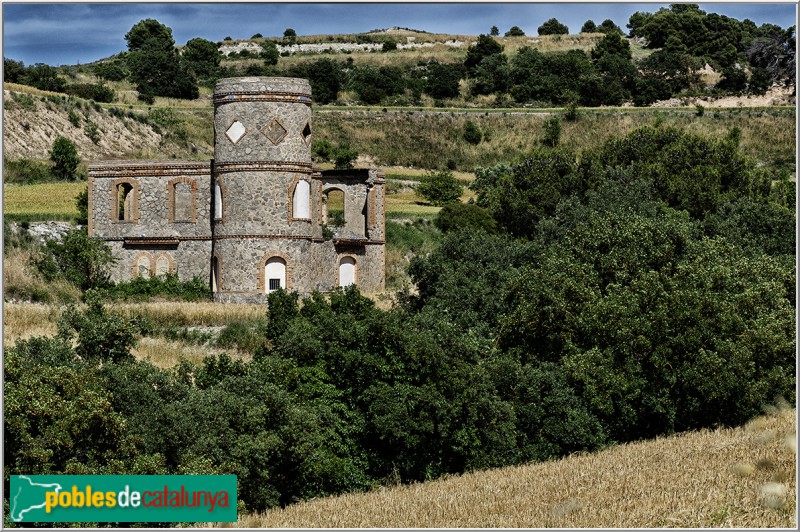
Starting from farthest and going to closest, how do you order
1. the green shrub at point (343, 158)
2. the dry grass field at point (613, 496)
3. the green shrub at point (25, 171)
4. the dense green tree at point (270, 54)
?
the dense green tree at point (270, 54) → the green shrub at point (343, 158) → the green shrub at point (25, 171) → the dry grass field at point (613, 496)

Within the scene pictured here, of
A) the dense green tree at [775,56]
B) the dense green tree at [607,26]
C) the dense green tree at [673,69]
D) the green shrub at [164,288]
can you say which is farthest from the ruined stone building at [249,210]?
the dense green tree at [607,26]

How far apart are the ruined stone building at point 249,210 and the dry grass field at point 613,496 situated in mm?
21746

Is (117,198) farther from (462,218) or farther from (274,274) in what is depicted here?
(462,218)

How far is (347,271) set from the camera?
2021 inches

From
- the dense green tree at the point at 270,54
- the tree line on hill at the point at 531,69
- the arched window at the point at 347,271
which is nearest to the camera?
the arched window at the point at 347,271

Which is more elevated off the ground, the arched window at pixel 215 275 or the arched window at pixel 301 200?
the arched window at pixel 301 200

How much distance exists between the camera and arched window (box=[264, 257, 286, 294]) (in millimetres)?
46125

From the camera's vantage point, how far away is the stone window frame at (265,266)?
45969 mm

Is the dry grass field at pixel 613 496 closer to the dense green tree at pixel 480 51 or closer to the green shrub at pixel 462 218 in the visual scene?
the green shrub at pixel 462 218

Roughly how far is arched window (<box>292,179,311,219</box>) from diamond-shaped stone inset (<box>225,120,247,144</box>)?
2.81 meters

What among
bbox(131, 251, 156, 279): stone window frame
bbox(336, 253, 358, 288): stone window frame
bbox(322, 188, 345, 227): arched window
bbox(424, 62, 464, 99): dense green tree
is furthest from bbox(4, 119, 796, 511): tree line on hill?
bbox(424, 62, 464, 99): dense green tree

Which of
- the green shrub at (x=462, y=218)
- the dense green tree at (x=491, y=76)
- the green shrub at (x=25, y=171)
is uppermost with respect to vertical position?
the dense green tree at (x=491, y=76)

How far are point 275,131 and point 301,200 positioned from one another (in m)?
2.84

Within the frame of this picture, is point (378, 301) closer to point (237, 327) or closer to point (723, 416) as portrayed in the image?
point (237, 327)
